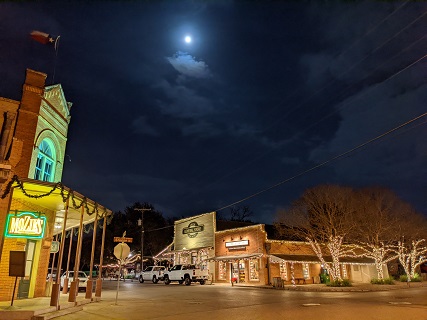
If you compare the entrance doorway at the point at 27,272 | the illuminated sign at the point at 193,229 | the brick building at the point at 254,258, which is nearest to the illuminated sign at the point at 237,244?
the brick building at the point at 254,258

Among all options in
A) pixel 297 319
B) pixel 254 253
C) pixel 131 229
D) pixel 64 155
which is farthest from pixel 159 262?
pixel 297 319

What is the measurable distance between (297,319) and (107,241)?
207ft

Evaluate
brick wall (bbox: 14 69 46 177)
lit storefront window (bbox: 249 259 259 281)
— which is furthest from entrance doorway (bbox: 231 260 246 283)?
brick wall (bbox: 14 69 46 177)

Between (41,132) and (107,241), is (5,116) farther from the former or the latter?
(107,241)

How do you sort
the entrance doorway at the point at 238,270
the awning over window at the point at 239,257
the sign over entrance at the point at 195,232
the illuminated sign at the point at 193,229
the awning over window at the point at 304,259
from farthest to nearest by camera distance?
the illuminated sign at the point at 193,229 < the sign over entrance at the point at 195,232 < the entrance doorway at the point at 238,270 < the awning over window at the point at 239,257 < the awning over window at the point at 304,259

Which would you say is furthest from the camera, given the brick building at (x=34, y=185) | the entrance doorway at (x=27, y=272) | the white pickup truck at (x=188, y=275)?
the white pickup truck at (x=188, y=275)

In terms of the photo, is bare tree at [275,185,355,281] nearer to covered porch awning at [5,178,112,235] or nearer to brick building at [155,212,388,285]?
brick building at [155,212,388,285]

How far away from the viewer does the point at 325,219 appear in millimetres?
30672

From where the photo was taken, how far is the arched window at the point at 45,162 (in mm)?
15797

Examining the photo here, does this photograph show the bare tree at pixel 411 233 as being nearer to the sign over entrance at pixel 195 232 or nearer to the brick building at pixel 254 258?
the brick building at pixel 254 258

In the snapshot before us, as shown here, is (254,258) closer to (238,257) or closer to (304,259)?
(238,257)

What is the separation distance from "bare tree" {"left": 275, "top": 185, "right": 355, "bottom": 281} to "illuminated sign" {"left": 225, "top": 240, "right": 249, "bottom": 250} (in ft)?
13.5

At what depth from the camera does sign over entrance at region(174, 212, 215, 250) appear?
40.1 metres

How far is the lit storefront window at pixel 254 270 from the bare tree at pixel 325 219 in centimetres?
426
